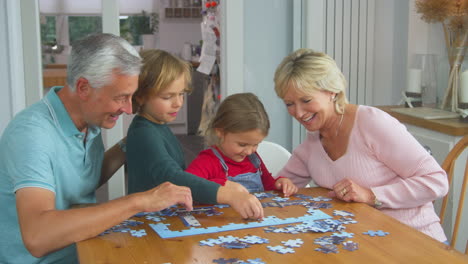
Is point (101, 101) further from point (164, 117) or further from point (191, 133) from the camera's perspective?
point (191, 133)

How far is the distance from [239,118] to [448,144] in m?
1.41

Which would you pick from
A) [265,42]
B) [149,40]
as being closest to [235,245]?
[265,42]

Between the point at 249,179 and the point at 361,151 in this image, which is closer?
Result: the point at 361,151

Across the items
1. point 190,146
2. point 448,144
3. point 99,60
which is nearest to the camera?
point 99,60

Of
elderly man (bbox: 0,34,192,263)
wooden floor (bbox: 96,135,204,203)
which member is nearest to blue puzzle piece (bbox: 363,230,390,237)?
elderly man (bbox: 0,34,192,263)

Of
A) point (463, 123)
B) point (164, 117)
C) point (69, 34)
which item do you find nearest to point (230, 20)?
point (69, 34)

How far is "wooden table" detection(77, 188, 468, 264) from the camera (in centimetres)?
148

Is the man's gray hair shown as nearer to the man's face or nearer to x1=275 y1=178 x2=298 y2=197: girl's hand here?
the man's face

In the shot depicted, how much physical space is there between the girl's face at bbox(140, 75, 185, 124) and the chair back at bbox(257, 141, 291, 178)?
0.71 meters

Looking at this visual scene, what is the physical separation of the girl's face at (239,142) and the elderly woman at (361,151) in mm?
173

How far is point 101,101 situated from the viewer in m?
1.89

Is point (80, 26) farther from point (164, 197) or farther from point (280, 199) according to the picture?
point (164, 197)

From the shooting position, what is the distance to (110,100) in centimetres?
188

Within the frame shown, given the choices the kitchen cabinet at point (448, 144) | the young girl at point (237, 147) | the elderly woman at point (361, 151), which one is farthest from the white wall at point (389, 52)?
the young girl at point (237, 147)
